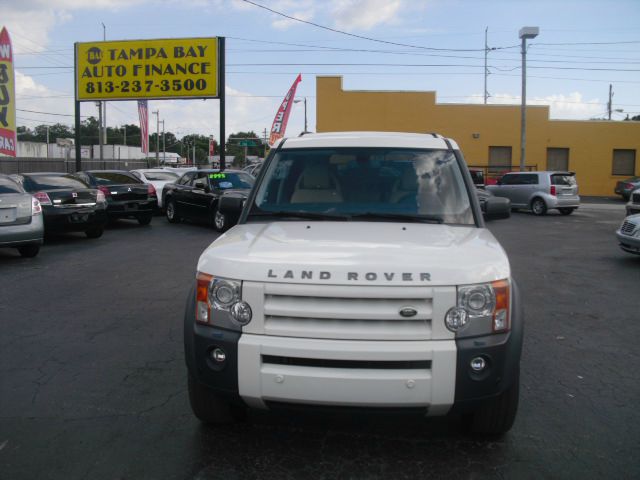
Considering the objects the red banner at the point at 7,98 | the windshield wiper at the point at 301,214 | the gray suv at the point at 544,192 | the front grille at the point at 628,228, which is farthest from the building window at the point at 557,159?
the windshield wiper at the point at 301,214

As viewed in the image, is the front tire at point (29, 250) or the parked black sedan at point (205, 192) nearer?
the front tire at point (29, 250)

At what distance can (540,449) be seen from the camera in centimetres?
352

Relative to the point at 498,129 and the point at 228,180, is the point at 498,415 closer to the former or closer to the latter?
the point at 228,180

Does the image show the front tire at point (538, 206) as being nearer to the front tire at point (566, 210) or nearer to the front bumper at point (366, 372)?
the front tire at point (566, 210)

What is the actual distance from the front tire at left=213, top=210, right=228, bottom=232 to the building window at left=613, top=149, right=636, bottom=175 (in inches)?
1162

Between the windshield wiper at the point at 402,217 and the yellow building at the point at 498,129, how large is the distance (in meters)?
30.8

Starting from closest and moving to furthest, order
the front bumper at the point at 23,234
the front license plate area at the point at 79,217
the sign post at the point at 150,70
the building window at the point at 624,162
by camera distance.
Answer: the front bumper at the point at 23,234 < the front license plate area at the point at 79,217 < the sign post at the point at 150,70 < the building window at the point at 624,162

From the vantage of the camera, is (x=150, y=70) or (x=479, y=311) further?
(x=150, y=70)

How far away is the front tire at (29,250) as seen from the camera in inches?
421

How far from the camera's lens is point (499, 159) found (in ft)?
117

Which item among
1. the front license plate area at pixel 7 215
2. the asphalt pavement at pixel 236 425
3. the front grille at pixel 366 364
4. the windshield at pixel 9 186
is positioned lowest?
the asphalt pavement at pixel 236 425

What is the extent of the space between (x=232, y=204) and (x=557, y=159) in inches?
1374

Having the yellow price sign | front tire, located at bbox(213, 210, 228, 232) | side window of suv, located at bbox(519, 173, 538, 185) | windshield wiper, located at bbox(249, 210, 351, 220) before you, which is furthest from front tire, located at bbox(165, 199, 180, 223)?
side window of suv, located at bbox(519, 173, 538, 185)

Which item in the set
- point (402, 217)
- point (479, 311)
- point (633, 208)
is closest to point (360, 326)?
point (479, 311)
